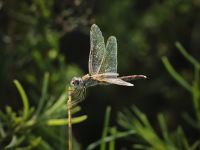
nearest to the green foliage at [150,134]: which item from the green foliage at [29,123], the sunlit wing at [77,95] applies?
the green foliage at [29,123]

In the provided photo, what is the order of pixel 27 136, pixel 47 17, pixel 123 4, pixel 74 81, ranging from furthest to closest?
pixel 123 4 < pixel 47 17 < pixel 27 136 < pixel 74 81

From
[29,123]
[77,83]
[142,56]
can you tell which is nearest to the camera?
[77,83]

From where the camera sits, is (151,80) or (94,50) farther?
(151,80)

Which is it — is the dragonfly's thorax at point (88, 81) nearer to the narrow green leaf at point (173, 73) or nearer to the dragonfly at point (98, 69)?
the dragonfly at point (98, 69)

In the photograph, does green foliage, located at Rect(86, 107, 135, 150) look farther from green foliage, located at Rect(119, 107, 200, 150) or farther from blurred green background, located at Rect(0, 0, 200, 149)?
blurred green background, located at Rect(0, 0, 200, 149)

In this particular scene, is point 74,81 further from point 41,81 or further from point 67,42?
point 67,42

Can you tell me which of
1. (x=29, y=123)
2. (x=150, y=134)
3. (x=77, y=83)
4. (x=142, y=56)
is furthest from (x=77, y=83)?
(x=142, y=56)

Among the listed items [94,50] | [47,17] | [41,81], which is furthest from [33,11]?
[94,50]

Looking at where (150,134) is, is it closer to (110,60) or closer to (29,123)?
(29,123)
